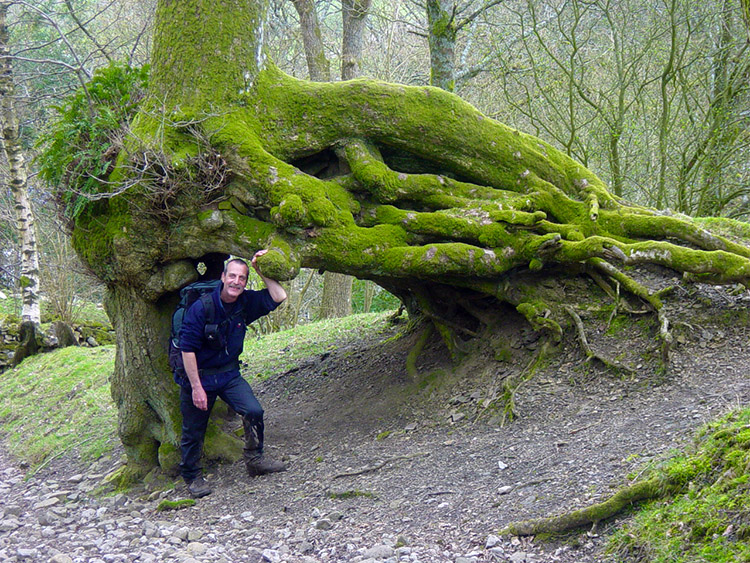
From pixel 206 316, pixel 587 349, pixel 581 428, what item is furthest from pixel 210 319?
pixel 587 349

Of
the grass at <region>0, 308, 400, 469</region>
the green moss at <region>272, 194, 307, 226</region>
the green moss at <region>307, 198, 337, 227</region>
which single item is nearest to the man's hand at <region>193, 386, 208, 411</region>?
the green moss at <region>272, 194, 307, 226</region>

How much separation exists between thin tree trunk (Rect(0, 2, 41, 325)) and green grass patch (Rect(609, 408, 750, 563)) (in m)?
13.5

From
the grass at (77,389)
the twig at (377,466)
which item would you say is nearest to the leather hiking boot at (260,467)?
the twig at (377,466)

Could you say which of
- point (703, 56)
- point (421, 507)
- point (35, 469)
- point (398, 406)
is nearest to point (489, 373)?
point (398, 406)

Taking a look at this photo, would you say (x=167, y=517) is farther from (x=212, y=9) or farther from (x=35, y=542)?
→ (x=212, y=9)

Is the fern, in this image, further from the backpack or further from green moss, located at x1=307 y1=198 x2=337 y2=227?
green moss, located at x1=307 y1=198 x2=337 y2=227

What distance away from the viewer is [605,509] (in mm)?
3748

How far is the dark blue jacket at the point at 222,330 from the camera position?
5875mm

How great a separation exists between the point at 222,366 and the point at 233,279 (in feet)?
3.15

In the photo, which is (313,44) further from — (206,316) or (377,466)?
(377,466)

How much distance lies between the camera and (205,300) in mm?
5906

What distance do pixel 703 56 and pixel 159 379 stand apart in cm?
1066

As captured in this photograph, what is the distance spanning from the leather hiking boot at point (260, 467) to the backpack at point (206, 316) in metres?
1.21

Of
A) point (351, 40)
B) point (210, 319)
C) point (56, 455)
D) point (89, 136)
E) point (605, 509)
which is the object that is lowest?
point (56, 455)
